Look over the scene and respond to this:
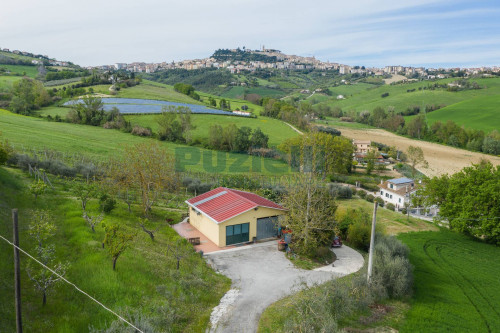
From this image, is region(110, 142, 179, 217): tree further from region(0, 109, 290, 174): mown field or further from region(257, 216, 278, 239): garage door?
region(0, 109, 290, 174): mown field

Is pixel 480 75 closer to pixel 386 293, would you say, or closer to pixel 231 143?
pixel 231 143

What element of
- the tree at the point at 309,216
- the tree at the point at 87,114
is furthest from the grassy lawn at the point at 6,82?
the tree at the point at 309,216

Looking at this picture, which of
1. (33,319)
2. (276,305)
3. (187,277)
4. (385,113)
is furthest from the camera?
(385,113)

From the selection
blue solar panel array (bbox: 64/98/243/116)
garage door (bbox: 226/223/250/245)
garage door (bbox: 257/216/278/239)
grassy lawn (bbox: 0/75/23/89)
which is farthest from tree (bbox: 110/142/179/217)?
grassy lawn (bbox: 0/75/23/89)

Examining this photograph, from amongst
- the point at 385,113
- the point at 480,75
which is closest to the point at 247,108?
the point at 385,113

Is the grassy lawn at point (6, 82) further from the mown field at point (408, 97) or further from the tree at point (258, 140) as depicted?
the mown field at point (408, 97)

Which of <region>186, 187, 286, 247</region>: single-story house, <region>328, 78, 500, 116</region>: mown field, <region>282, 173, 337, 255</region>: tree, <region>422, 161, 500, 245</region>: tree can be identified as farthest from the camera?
<region>328, 78, 500, 116</region>: mown field

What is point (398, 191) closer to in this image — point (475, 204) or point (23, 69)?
point (475, 204)
